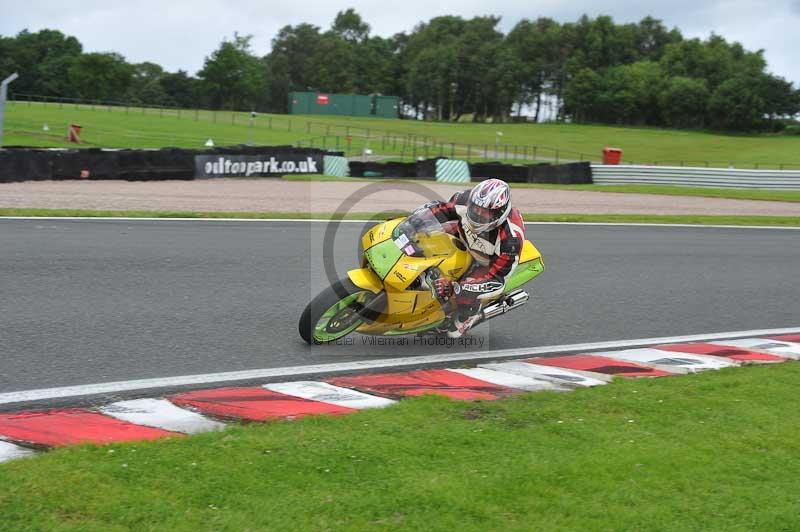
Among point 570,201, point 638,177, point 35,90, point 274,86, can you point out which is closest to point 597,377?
point 570,201

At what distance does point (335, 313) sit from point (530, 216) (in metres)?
12.6

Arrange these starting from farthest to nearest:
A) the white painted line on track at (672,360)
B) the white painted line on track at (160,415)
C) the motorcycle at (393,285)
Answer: the white painted line on track at (672,360)
the motorcycle at (393,285)
the white painted line on track at (160,415)

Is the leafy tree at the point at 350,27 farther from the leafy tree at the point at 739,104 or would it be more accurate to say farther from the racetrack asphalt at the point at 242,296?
the racetrack asphalt at the point at 242,296

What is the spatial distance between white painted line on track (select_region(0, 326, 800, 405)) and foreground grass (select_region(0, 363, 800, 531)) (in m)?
1.31

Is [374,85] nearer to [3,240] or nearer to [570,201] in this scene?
[570,201]

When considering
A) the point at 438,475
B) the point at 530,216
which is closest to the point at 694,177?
the point at 530,216

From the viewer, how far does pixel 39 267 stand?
962cm

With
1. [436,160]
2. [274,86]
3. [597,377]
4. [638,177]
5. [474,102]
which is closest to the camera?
[597,377]

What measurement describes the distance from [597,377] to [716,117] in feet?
356

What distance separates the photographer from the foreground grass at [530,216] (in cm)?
1502

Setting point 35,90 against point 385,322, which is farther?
point 35,90

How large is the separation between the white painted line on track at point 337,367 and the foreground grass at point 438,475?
4.31 ft

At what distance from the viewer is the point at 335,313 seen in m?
6.92

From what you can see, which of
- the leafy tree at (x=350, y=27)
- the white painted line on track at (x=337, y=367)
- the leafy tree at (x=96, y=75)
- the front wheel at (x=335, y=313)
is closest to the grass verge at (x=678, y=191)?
the white painted line on track at (x=337, y=367)
